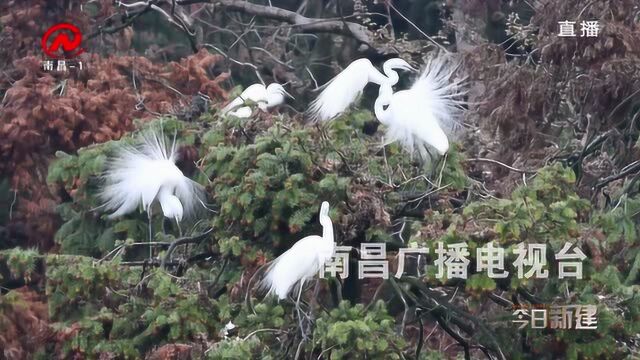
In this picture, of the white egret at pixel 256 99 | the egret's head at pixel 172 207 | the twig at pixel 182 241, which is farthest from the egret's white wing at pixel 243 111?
the twig at pixel 182 241

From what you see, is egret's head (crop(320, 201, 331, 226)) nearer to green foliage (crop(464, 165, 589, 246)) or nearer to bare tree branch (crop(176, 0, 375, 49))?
green foliage (crop(464, 165, 589, 246))

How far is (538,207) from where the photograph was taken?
4.29m

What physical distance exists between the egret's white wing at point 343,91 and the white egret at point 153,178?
425 millimetres

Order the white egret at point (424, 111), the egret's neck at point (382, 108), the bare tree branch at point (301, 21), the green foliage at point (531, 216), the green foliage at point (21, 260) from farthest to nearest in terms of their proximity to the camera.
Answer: the bare tree branch at point (301, 21) → the egret's neck at point (382, 108) → the white egret at point (424, 111) → the green foliage at point (21, 260) → the green foliage at point (531, 216)

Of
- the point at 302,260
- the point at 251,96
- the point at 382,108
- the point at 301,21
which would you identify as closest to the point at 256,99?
the point at 251,96

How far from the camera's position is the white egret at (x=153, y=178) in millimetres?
5270

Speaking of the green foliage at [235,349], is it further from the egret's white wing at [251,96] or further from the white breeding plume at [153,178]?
the egret's white wing at [251,96]

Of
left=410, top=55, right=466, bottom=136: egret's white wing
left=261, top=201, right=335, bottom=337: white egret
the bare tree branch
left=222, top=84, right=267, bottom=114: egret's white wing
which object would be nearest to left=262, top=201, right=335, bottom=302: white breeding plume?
left=261, top=201, right=335, bottom=337: white egret

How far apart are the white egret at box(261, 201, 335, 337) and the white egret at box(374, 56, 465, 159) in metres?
0.47

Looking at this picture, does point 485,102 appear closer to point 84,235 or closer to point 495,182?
point 495,182

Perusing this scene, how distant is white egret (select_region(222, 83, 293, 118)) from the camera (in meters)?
5.21

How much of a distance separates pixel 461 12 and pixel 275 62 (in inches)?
38.7

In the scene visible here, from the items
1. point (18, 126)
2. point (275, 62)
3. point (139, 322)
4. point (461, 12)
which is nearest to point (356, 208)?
point (139, 322)

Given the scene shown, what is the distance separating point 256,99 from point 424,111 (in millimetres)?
746
